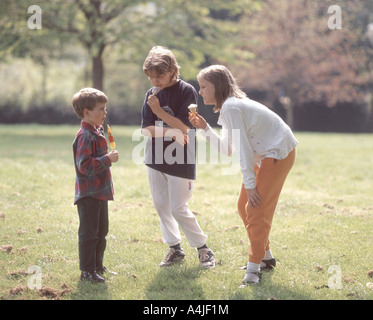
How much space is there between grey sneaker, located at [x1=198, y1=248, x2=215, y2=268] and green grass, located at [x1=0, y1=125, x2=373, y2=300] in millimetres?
73

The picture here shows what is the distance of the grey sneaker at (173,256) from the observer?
443 cm

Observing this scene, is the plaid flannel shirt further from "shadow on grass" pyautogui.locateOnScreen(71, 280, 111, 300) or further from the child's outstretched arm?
"shadow on grass" pyautogui.locateOnScreen(71, 280, 111, 300)

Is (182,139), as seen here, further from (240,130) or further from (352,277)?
(352,277)

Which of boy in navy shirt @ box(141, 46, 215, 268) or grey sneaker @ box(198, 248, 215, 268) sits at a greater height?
boy in navy shirt @ box(141, 46, 215, 268)

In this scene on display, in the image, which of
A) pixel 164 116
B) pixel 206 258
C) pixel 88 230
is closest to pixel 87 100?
pixel 164 116

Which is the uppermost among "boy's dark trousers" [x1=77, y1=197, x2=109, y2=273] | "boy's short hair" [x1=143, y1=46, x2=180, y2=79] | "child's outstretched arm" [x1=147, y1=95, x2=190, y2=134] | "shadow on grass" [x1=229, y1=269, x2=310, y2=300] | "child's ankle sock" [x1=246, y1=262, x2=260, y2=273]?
"boy's short hair" [x1=143, y1=46, x2=180, y2=79]

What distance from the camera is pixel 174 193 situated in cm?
423

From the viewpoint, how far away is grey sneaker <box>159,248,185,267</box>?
4430mm

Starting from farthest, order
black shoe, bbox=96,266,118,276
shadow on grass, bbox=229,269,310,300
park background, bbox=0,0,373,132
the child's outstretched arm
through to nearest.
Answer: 1. park background, bbox=0,0,373,132
2. black shoe, bbox=96,266,118,276
3. the child's outstretched arm
4. shadow on grass, bbox=229,269,310,300

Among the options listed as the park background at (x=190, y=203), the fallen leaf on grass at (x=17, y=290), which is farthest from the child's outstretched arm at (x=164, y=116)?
the fallen leaf on grass at (x=17, y=290)

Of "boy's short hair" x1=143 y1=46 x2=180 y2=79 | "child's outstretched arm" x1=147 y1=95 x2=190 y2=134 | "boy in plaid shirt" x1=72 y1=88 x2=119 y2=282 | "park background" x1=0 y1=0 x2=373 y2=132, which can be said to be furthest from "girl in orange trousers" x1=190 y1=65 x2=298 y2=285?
"park background" x1=0 y1=0 x2=373 y2=132

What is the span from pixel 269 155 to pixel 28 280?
2.20 metres
